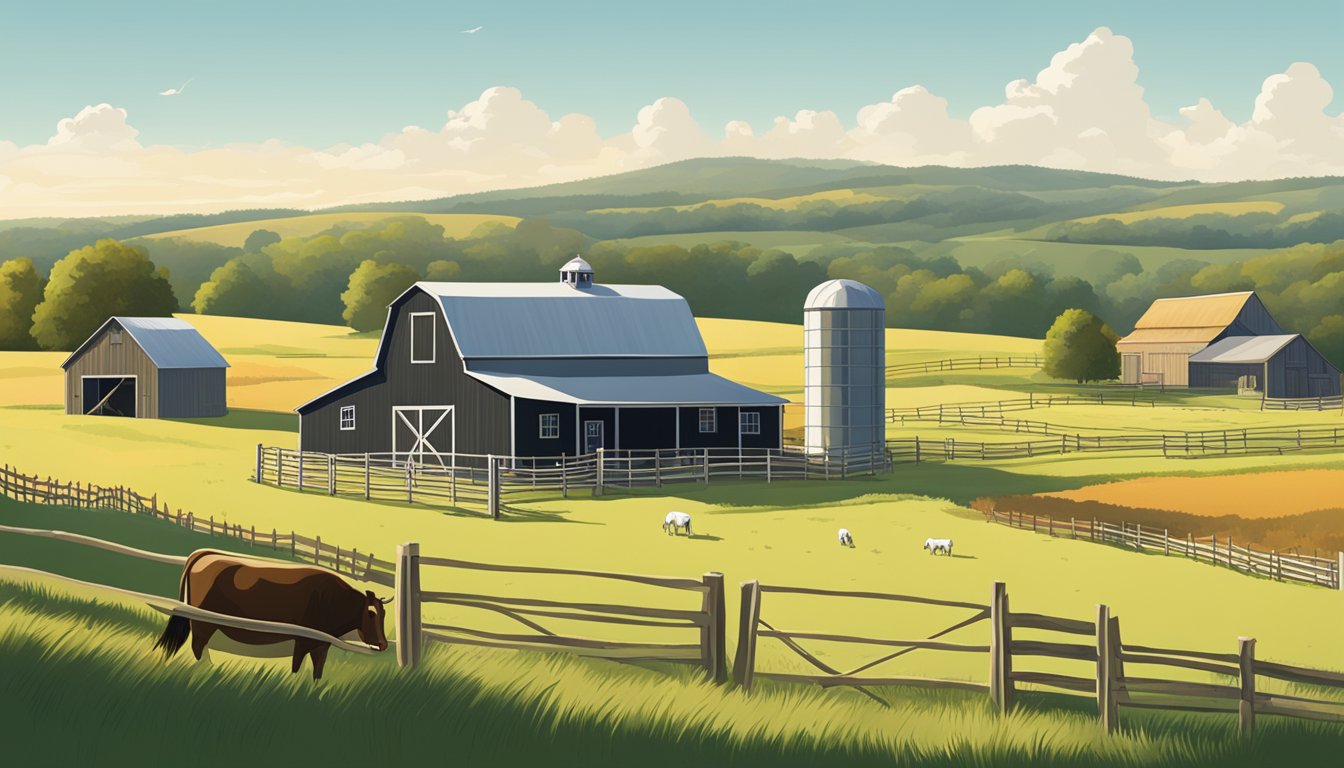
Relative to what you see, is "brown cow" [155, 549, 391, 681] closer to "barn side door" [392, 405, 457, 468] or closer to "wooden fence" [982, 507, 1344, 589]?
"wooden fence" [982, 507, 1344, 589]

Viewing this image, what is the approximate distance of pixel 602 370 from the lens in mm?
52062

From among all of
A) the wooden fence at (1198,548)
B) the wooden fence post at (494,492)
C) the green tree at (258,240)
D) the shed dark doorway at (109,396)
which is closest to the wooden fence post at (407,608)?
the wooden fence at (1198,548)

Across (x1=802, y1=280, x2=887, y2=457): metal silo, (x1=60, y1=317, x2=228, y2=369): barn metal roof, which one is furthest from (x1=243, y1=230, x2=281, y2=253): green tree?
(x1=802, y1=280, x2=887, y2=457): metal silo

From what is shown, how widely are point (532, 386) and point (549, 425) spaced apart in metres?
1.73

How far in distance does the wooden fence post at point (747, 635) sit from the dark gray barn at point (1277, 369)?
80.8 meters

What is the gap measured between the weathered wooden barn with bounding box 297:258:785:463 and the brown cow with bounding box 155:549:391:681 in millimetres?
31906

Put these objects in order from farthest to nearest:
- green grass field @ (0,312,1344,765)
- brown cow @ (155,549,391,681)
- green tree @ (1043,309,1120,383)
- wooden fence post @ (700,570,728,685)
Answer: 1. green tree @ (1043,309,1120,383)
2. wooden fence post @ (700,570,728,685)
3. brown cow @ (155,549,391,681)
4. green grass field @ (0,312,1344,765)

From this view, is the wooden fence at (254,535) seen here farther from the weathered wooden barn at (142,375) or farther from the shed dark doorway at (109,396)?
the shed dark doorway at (109,396)

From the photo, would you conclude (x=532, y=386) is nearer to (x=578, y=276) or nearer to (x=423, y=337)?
(x=423, y=337)

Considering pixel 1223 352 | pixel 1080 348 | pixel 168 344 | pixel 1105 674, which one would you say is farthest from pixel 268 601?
pixel 1223 352

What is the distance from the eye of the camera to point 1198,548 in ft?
113

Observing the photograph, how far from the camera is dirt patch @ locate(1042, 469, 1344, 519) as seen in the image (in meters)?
42.7

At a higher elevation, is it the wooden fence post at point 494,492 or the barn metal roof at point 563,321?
the barn metal roof at point 563,321

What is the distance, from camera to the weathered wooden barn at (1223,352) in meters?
91.1
